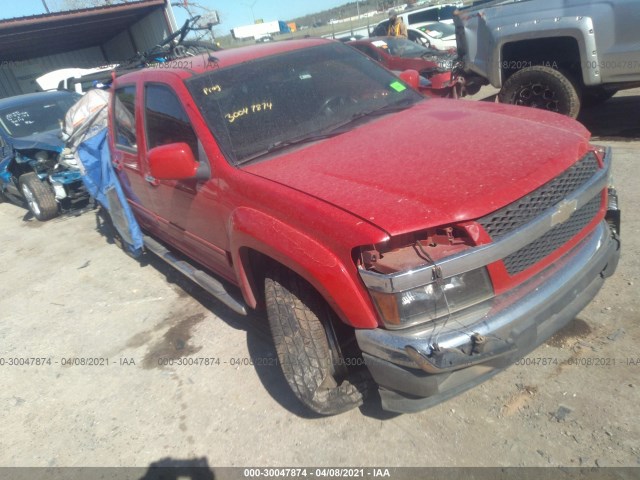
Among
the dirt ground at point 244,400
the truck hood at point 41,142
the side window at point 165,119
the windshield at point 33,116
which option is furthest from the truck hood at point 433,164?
the windshield at point 33,116

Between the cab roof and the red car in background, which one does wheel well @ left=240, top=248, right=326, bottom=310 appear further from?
the red car in background

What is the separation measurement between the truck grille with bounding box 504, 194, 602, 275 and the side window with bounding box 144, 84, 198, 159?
190 cm

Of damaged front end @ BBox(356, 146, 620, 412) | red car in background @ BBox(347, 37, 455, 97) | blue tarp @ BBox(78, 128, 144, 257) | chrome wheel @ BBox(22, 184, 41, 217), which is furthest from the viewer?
red car in background @ BBox(347, 37, 455, 97)

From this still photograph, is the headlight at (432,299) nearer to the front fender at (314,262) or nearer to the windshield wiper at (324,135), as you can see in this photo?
the front fender at (314,262)

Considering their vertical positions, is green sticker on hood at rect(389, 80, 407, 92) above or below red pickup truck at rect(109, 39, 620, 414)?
above

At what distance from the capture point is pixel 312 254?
2.05m

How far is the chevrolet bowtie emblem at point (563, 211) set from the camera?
2039 millimetres

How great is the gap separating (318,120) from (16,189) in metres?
7.00

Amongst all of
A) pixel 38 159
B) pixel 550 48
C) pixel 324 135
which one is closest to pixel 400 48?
pixel 550 48

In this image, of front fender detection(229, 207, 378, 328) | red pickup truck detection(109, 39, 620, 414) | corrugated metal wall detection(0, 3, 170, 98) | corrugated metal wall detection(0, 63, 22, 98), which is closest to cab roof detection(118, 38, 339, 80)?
red pickup truck detection(109, 39, 620, 414)

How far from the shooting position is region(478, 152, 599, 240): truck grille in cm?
192

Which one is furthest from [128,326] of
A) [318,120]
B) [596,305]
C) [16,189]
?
[16,189]

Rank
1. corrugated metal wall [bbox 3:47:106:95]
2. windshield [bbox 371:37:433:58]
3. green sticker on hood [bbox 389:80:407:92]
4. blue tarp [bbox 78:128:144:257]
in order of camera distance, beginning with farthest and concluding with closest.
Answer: corrugated metal wall [bbox 3:47:106:95] → windshield [bbox 371:37:433:58] → blue tarp [bbox 78:128:144:257] → green sticker on hood [bbox 389:80:407:92]

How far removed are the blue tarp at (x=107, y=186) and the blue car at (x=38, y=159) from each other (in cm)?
193
